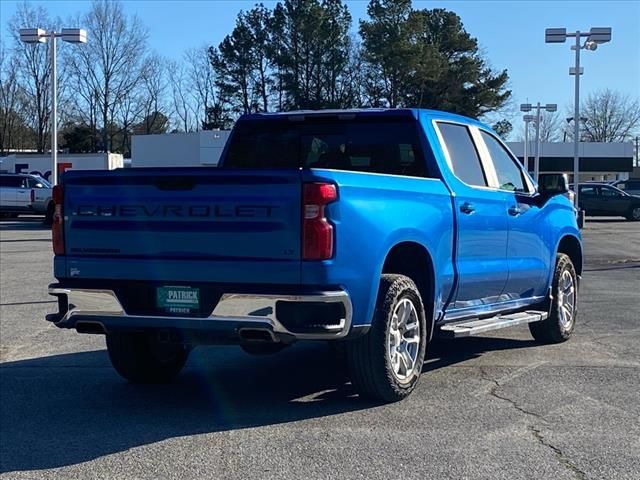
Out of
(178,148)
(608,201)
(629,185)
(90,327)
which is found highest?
(178,148)

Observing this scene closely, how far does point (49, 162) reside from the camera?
1789 inches

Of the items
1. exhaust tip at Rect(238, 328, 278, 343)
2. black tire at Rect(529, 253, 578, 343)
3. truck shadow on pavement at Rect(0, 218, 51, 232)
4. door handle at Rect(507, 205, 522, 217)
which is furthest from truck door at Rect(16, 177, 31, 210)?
exhaust tip at Rect(238, 328, 278, 343)

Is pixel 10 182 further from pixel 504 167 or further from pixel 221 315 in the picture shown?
pixel 221 315

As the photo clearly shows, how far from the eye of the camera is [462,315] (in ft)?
23.4

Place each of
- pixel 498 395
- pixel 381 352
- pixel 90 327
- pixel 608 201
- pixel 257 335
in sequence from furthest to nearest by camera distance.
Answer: pixel 608 201, pixel 498 395, pixel 90 327, pixel 381 352, pixel 257 335

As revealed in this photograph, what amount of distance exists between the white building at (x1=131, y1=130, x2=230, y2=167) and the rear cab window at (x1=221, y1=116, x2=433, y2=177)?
4016 centimetres

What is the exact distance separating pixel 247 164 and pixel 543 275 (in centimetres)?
307

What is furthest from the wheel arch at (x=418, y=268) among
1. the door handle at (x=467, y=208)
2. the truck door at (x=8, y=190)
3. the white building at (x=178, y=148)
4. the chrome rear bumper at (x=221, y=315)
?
the white building at (x=178, y=148)

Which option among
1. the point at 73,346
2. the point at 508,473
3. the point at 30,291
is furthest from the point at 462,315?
the point at 30,291

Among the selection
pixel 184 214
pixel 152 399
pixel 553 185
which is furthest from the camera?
pixel 553 185

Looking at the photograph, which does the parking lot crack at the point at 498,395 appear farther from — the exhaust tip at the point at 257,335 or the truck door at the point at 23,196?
the truck door at the point at 23,196

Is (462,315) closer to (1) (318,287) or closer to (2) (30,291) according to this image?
(1) (318,287)

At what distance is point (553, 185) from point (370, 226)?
3345 mm

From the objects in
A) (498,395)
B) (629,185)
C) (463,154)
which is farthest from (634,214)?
(498,395)
